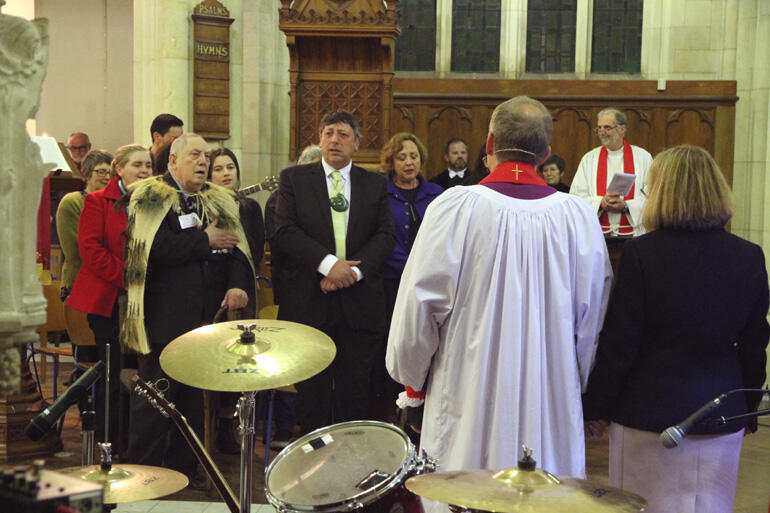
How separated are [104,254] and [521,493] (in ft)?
12.1

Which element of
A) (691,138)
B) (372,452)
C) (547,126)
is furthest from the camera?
(691,138)

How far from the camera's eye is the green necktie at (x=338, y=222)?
17.6 ft

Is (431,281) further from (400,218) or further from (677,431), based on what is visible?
(400,218)

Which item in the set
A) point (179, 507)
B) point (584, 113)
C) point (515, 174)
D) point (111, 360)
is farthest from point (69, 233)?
point (584, 113)

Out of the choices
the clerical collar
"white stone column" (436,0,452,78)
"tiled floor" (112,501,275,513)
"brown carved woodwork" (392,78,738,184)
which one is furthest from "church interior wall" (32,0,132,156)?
"tiled floor" (112,501,275,513)

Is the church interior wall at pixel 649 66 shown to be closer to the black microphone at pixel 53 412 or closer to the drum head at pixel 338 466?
the black microphone at pixel 53 412

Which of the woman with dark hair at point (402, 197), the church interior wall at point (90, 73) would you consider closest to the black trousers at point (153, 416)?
the woman with dark hair at point (402, 197)

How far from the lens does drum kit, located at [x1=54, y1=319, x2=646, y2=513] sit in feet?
7.19

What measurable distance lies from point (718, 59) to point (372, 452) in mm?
9745

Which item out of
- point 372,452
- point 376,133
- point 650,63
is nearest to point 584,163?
point 376,133

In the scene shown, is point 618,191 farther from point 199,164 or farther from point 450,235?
point 450,235

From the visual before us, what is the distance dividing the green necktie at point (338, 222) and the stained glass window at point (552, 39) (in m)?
7.00

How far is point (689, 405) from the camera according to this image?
3172 mm

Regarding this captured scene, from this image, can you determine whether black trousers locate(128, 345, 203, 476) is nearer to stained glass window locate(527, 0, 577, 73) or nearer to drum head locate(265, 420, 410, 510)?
drum head locate(265, 420, 410, 510)
